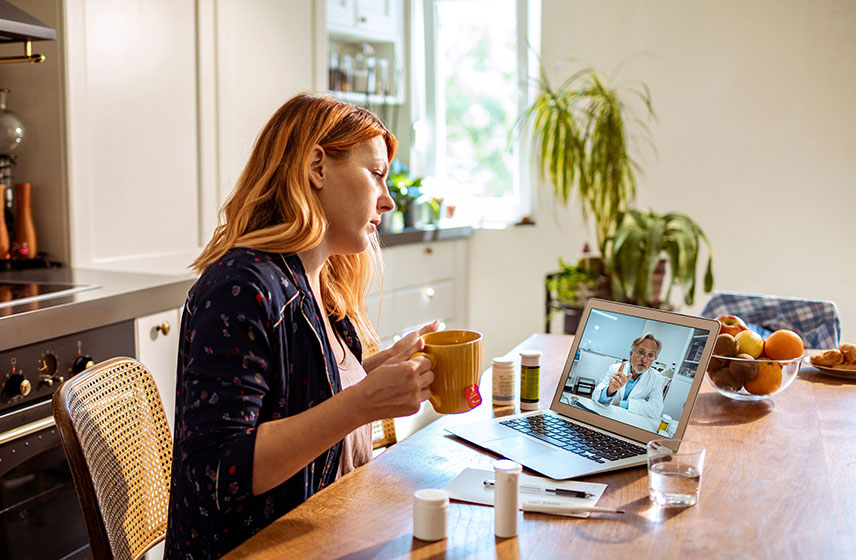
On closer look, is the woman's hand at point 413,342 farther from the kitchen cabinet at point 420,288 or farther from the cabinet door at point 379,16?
the cabinet door at point 379,16

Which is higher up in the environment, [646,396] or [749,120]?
[749,120]

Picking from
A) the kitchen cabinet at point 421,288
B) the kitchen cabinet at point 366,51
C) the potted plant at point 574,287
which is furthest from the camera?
the kitchen cabinet at point 366,51

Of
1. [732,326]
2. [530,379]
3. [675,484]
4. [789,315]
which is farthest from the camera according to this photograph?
[789,315]

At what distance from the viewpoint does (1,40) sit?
2.17 m

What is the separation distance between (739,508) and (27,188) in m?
2.13

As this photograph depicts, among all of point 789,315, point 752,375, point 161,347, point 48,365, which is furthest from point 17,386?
point 789,315

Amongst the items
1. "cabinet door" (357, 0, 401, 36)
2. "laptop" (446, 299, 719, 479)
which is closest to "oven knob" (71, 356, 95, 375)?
"laptop" (446, 299, 719, 479)

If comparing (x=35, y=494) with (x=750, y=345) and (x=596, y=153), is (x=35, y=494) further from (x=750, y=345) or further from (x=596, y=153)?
(x=596, y=153)

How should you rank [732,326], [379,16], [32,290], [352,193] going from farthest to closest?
[379,16] < [32,290] < [732,326] < [352,193]

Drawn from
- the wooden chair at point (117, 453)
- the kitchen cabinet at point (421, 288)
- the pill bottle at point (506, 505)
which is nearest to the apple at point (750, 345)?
the pill bottle at point (506, 505)

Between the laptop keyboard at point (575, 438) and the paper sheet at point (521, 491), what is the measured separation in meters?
0.11

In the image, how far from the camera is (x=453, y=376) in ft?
3.69

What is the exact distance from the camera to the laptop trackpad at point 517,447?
4.15ft

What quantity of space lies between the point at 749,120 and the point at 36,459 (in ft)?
11.5
